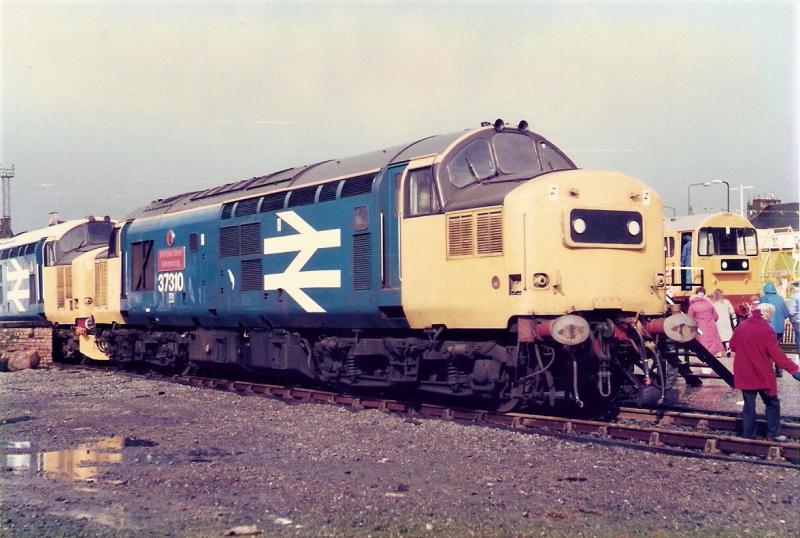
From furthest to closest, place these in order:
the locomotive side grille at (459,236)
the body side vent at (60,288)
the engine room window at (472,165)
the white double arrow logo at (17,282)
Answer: the white double arrow logo at (17,282) < the body side vent at (60,288) < the engine room window at (472,165) < the locomotive side grille at (459,236)

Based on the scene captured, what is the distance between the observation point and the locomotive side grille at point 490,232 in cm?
1069

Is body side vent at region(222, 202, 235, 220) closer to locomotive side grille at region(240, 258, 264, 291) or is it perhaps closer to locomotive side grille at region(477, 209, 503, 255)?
locomotive side grille at region(240, 258, 264, 291)

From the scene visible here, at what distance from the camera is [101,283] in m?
21.3

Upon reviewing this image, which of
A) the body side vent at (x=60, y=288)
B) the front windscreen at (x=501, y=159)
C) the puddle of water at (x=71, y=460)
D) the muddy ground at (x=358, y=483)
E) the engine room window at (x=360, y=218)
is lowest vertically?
the puddle of water at (x=71, y=460)

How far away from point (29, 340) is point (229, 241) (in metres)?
10.8

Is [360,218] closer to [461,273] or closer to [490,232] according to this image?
[461,273]

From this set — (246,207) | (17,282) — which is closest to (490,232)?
(246,207)

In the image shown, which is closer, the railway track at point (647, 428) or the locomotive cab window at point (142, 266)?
the railway track at point (647, 428)

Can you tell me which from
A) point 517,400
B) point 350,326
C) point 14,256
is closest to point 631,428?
point 517,400

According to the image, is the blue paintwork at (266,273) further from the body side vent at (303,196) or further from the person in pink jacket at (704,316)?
the person in pink jacket at (704,316)

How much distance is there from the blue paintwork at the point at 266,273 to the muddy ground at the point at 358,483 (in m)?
1.82

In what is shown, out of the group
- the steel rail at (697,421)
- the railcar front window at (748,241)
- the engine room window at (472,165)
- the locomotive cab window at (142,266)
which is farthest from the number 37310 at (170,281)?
the railcar front window at (748,241)

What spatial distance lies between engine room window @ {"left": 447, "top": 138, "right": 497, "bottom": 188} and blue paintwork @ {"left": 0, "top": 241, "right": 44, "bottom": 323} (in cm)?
1669

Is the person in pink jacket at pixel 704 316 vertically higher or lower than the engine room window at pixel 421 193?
lower
